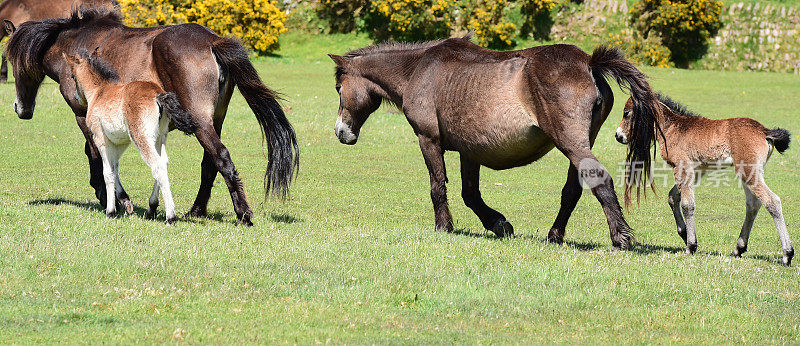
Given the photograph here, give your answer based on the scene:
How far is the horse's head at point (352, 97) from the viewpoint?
10.8 meters

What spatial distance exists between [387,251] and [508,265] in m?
1.19

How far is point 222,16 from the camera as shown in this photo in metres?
34.9

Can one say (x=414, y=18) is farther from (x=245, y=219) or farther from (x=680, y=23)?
(x=245, y=219)

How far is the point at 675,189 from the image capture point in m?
10.3

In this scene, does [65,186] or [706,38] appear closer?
[65,186]

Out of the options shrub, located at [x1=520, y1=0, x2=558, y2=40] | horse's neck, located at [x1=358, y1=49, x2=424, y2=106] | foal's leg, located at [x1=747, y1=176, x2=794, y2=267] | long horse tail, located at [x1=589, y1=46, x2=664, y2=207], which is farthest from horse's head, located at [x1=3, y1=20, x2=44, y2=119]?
shrub, located at [x1=520, y1=0, x2=558, y2=40]

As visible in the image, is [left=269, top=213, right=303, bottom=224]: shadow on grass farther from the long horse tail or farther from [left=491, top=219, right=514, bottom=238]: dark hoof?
the long horse tail

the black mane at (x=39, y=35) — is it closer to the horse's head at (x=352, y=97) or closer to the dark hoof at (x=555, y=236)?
the horse's head at (x=352, y=97)

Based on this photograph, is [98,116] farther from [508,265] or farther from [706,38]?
[706,38]

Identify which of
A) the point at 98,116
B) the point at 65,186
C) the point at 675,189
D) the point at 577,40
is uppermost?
the point at 98,116

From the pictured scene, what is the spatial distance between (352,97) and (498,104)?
218 centimetres

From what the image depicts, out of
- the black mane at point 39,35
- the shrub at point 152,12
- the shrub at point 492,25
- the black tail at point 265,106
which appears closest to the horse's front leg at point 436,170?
the black tail at point 265,106

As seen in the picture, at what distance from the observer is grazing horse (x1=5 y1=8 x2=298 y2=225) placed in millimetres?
10070

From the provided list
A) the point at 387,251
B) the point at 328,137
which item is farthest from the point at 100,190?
the point at 328,137
